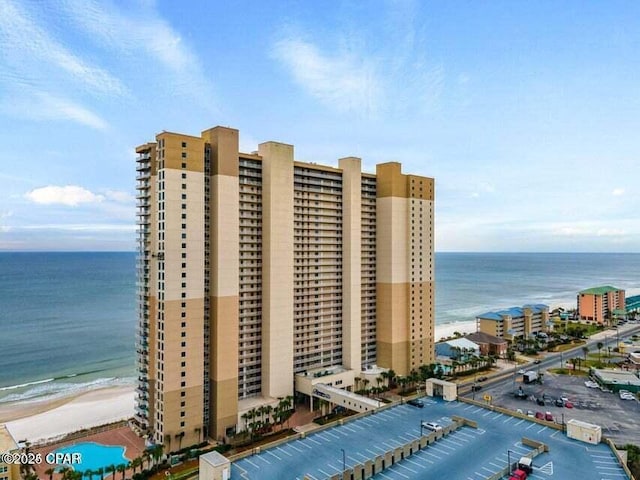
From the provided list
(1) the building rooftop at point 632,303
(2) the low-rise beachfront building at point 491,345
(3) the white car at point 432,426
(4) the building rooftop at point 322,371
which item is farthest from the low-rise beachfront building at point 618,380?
(1) the building rooftop at point 632,303

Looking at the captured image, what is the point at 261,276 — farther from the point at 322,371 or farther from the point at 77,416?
the point at 77,416

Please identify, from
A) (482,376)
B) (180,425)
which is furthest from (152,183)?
(482,376)

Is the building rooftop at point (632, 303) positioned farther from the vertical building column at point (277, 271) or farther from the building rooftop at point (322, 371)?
the vertical building column at point (277, 271)

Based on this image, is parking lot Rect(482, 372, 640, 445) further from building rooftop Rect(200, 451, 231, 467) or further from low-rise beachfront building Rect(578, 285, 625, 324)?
low-rise beachfront building Rect(578, 285, 625, 324)

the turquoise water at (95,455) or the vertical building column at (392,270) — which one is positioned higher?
the vertical building column at (392,270)

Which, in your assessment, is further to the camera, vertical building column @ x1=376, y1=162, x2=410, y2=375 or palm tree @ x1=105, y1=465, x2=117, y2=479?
vertical building column @ x1=376, y1=162, x2=410, y2=375

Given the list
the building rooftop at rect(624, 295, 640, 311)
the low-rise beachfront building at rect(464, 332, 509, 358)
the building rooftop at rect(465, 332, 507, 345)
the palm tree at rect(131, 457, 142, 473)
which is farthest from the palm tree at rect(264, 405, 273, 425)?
the building rooftop at rect(624, 295, 640, 311)
